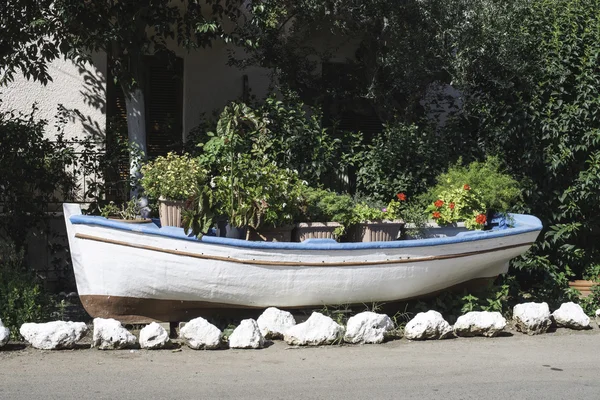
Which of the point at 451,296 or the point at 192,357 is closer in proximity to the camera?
the point at 192,357

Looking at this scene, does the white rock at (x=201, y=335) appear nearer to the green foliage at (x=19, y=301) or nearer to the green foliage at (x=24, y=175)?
the green foliage at (x=19, y=301)

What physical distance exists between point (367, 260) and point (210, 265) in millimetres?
1612

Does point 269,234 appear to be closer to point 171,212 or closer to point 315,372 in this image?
point 171,212

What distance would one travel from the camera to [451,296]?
8906 mm

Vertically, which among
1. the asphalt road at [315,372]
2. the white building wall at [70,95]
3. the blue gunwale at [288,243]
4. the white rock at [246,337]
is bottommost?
the asphalt road at [315,372]

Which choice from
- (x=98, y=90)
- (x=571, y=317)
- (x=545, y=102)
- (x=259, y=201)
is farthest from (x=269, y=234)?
(x=98, y=90)

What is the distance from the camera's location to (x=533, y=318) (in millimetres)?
8461

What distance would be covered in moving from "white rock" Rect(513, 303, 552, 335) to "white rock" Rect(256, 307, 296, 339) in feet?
8.46

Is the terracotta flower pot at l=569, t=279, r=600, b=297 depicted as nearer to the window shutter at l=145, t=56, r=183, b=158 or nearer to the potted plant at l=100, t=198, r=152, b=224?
the potted plant at l=100, t=198, r=152, b=224

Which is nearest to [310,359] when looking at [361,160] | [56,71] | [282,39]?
[361,160]

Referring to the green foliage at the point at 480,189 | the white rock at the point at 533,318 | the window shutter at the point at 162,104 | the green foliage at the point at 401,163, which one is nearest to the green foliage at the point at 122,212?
the window shutter at the point at 162,104

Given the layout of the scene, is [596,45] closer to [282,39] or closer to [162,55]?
[282,39]

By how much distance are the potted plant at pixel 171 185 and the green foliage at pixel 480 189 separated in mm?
2932

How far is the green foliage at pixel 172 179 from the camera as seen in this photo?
8133 mm
